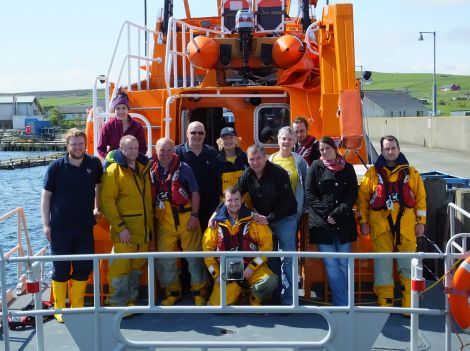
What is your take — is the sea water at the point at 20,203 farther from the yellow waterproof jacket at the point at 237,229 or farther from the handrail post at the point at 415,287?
the handrail post at the point at 415,287

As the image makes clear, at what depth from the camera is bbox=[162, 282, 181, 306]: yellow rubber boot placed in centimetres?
549

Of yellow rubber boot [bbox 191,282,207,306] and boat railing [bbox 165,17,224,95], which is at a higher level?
boat railing [bbox 165,17,224,95]

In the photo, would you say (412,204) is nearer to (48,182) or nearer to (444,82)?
(48,182)

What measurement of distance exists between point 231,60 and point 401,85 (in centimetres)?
10618

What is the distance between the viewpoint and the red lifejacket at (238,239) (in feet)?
16.3

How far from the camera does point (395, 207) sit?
5164mm

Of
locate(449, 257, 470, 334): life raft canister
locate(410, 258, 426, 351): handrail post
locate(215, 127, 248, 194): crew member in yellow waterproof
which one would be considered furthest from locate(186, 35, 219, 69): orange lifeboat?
locate(449, 257, 470, 334): life raft canister

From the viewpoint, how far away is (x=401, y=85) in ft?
358

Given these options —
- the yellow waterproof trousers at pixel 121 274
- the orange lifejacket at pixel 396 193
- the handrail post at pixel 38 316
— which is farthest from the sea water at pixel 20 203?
the orange lifejacket at pixel 396 193

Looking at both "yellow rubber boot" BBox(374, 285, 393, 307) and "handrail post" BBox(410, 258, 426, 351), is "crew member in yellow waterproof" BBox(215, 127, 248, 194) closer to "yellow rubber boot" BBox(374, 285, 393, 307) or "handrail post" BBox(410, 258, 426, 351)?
"yellow rubber boot" BBox(374, 285, 393, 307)

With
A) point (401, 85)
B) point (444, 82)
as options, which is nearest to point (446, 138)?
point (401, 85)

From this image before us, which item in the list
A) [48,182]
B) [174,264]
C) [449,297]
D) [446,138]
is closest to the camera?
[449,297]

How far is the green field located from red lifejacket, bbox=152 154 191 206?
71641 millimetres

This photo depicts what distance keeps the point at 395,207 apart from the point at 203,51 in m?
3.67
